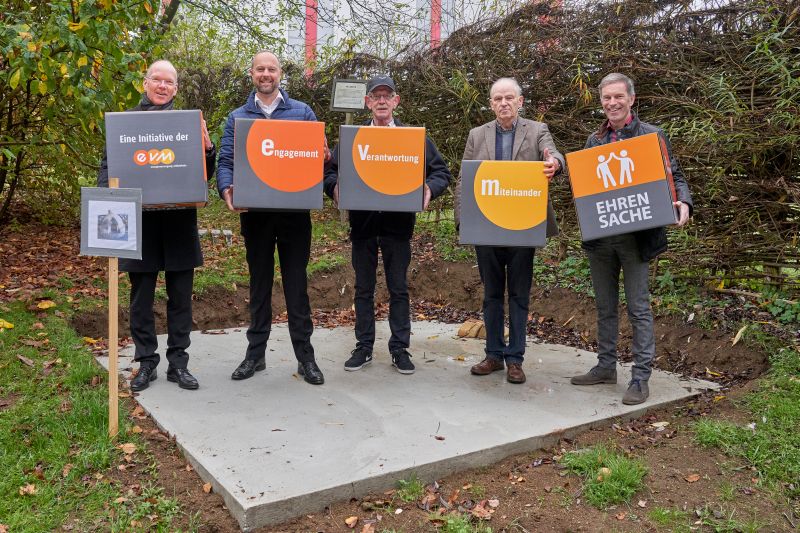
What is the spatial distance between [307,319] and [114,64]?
7.03ft

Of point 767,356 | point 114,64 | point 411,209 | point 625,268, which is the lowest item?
point 767,356

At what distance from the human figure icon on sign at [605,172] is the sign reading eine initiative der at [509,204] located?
0.31 m

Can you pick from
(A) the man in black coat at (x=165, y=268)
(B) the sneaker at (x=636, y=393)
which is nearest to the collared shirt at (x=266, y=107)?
(A) the man in black coat at (x=165, y=268)

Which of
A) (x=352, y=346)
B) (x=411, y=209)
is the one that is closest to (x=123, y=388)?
(x=352, y=346)

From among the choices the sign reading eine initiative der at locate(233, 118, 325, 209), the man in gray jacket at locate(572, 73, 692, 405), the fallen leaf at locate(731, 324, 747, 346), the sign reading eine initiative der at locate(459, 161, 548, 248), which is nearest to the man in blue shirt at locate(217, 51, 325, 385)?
the sign reading eine initiative der at locate(233, 118, 325, 209)

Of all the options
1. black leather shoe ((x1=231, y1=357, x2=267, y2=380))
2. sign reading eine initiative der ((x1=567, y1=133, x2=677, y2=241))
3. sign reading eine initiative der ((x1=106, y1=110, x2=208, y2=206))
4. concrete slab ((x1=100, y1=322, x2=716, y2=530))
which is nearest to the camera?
concrete slab ((x1=100, y1=322, x2=716, y2=530))

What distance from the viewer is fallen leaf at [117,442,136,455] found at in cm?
302

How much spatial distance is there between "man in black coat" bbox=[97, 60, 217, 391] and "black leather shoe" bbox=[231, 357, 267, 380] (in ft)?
0.91

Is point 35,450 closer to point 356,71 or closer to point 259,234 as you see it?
point 259,234

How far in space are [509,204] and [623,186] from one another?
2.10 ft

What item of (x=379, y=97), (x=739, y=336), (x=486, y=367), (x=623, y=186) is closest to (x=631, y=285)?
(x=623, y=186)

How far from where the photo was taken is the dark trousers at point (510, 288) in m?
3.97

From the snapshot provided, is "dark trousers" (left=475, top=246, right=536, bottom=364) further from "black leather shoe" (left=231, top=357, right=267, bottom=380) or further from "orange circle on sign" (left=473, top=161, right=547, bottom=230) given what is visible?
"black leather shoe" (left=231, top=357, right=267, bottom=380)

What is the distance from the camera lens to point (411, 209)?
12.4 feet
